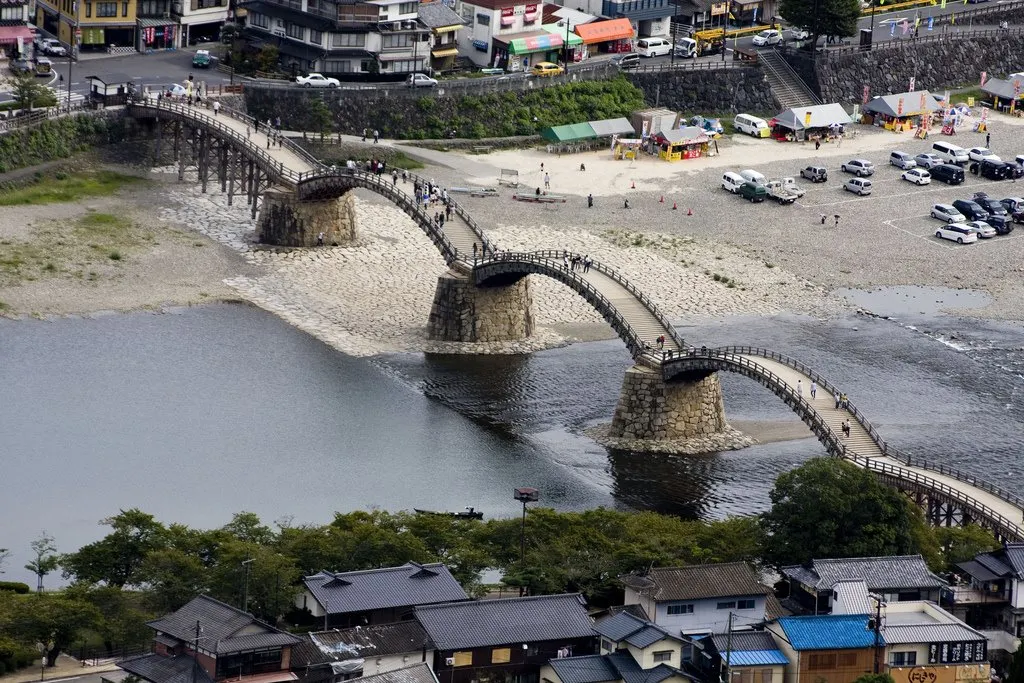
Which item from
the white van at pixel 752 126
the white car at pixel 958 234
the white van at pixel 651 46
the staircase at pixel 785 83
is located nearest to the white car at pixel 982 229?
the white car at pixel 958 234

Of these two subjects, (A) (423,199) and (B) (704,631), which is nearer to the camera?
(B) (704,631)

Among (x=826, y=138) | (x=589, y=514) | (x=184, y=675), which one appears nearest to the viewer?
(x=184, y=675)

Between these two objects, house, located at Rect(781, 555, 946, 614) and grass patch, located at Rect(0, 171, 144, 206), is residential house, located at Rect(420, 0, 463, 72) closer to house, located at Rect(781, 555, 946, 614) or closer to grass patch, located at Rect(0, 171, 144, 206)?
grass patch, located at Rect(0, 171, 144, 206)

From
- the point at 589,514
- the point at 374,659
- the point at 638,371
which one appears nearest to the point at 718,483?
the point at 638,371

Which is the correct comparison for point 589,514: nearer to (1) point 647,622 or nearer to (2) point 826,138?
(1) point 647,622

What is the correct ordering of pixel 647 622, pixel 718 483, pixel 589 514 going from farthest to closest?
pixel 718 483
pixel 589 514
pixel 647 622

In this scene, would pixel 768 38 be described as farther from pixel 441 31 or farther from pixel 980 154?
pixel 441 31

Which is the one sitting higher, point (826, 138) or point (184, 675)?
point (826, 138)
